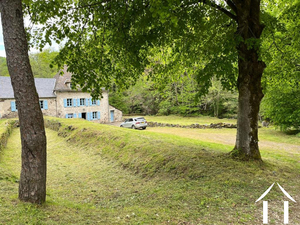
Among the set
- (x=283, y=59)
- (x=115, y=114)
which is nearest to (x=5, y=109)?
(x=115, y=114)

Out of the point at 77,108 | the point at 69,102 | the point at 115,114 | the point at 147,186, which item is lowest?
the point at 147,186

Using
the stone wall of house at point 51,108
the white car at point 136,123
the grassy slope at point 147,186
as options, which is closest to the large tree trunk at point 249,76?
the grassy slope at point 147,186

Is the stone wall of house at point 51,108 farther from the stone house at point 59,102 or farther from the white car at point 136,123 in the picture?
the white car at point 136,123

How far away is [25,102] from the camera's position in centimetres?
411

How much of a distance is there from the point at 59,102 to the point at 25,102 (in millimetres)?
31889

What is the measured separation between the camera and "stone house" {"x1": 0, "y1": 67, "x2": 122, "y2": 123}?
101ft

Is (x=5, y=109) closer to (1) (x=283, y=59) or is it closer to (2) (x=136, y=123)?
(2) (x=136, y=123)

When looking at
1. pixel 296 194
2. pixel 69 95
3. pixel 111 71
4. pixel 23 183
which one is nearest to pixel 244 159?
pixel 296 194

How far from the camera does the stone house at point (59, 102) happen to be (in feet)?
101

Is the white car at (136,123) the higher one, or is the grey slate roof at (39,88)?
the grey slate roof at (39,88)

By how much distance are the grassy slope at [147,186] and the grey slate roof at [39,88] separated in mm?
22359

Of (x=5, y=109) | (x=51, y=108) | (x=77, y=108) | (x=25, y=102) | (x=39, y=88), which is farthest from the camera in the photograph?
(x=77, y=108)

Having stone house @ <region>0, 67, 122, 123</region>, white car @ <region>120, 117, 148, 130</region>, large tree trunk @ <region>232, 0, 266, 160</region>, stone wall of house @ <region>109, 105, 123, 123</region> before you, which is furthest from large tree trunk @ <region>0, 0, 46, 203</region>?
stone wall of house @ <region>109, 105, 123, 123</region>

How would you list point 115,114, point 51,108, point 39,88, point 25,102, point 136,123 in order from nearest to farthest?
point 25,102
point 136,123
point 51,108
point 39,88
point 115,114
